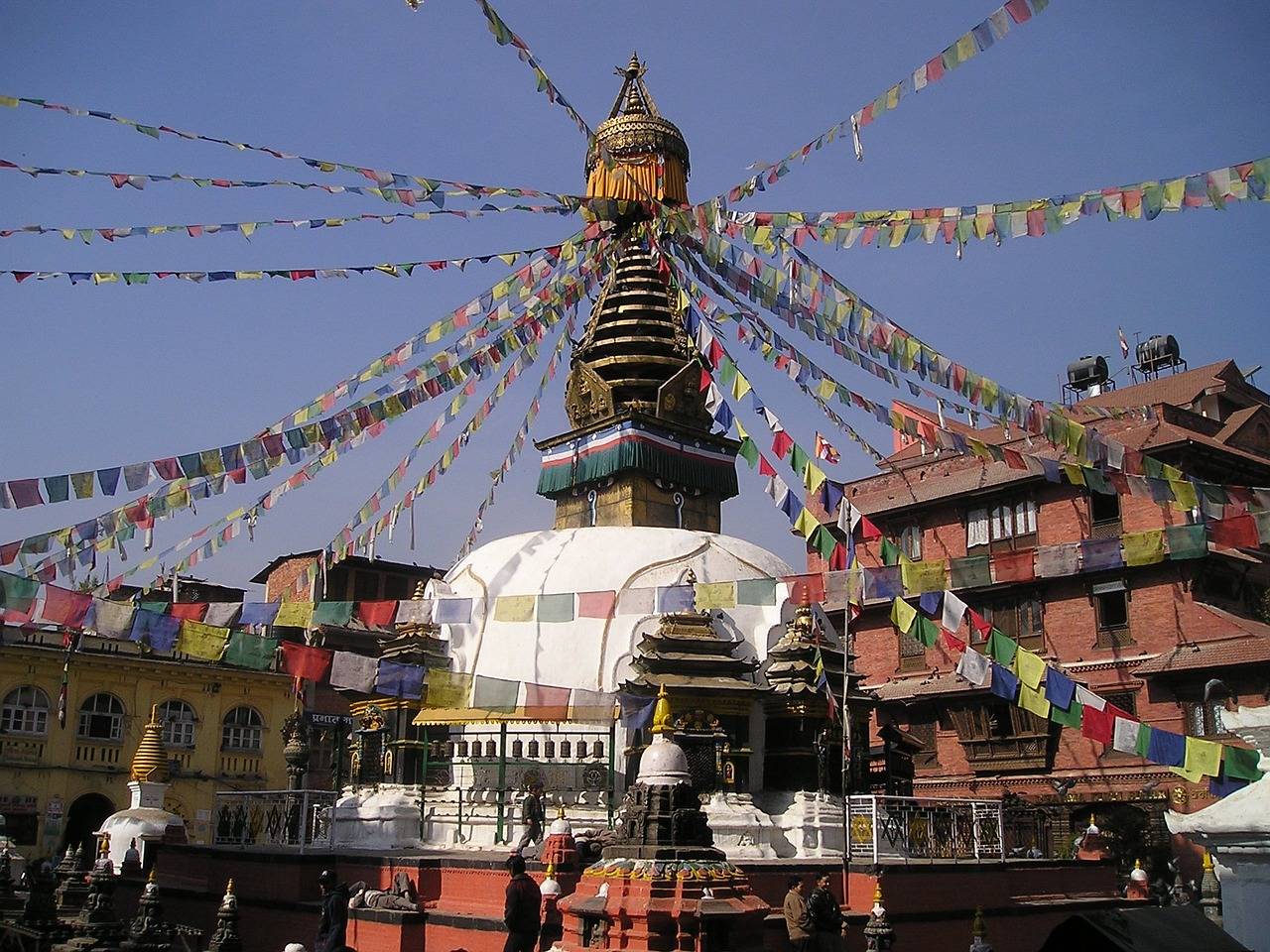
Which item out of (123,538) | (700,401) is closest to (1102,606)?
(700,401)

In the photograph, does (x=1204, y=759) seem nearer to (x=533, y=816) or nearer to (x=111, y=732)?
(x=533, y=816)

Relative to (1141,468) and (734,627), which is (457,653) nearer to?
(734,627)

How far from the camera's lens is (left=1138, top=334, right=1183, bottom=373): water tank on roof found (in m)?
32.0

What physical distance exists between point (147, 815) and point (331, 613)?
227 inches

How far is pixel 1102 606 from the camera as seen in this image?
2577 centimetres

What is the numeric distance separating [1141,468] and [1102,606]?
615 inches

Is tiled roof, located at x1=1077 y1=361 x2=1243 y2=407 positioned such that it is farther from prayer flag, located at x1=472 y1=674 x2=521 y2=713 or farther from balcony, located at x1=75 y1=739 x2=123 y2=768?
balcony, located at x1=75 y1=739 x2=123 y2=768

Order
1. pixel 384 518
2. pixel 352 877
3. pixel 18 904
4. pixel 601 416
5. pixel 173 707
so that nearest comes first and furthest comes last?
1. pixel 18 904
2. pixel 352 877
3. pixel 384 518
4. pixel 601 416
5. pixel 173 707

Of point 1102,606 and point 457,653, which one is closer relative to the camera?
point 457,653

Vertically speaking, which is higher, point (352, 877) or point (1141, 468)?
point (1141, 468)

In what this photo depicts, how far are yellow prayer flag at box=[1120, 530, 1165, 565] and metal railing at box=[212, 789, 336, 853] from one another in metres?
10.5

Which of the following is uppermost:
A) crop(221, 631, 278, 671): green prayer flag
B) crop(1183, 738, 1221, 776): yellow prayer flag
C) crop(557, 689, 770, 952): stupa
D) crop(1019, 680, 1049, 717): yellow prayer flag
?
crop(221, 631, 278, 671): green prayer flag

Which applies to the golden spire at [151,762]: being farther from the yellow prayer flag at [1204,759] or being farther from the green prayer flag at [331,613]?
the yellow prayer flag at [1204,759]

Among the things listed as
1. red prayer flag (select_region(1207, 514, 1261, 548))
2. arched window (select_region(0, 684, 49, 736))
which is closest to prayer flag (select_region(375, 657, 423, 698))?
red prayer flag (select_region(1207, 514, 1261, 548))
